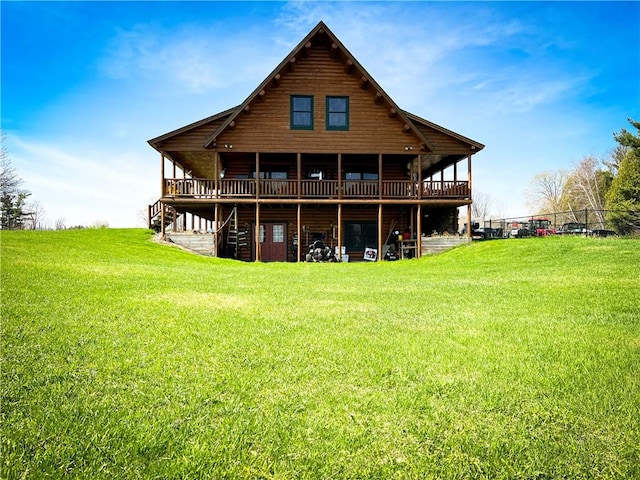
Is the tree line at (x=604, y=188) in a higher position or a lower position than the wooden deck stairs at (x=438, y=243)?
higher

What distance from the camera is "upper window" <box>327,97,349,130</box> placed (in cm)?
2395

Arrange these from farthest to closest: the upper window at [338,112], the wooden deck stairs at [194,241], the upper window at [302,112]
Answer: the upper window at [338,112] < the upper window at [302,112] < the wooden deck stairs at [194,241]

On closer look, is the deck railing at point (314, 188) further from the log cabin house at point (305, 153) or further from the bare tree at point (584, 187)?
the bare tree at point (584, 187)

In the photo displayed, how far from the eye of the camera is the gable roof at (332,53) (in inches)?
894

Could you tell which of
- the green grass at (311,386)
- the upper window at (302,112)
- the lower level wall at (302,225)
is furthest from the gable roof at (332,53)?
the green grass at (311,386)

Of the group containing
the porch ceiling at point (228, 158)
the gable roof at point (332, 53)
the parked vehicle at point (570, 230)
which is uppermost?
the gable roof at point (332, 53)

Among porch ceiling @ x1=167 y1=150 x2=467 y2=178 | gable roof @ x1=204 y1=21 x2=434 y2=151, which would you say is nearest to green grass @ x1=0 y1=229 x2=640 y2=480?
gable roof @ x1=204 y1=21 x2=434 y2=151

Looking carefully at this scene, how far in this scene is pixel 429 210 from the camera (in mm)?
27719

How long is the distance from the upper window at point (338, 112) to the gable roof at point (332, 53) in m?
1.66

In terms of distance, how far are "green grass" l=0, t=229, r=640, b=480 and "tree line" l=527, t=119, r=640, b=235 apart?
18.9 metres

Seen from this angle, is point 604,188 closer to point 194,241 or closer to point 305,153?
point 305,153

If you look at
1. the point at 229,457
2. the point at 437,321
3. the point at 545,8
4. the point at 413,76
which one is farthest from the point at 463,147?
the point at 229,457

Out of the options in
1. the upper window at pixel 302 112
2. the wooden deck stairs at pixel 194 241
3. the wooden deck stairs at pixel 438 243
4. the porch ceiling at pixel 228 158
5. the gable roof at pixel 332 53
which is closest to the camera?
the gable roof at pixel 332 53

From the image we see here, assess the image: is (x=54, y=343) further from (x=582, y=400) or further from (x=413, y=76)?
(x=413, y=76)
